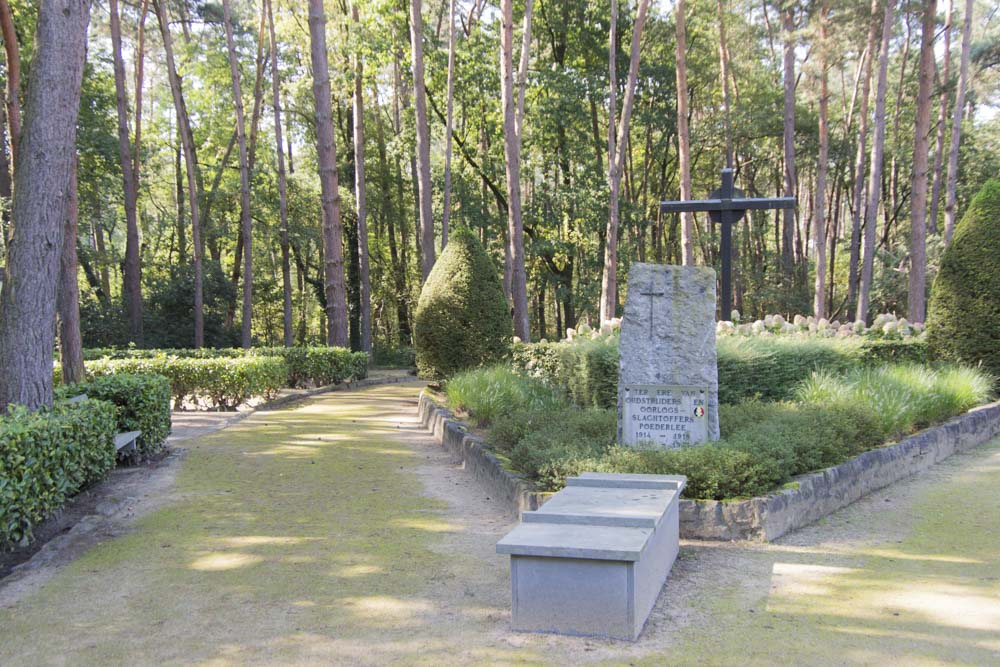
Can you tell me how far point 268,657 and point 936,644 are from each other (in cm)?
310

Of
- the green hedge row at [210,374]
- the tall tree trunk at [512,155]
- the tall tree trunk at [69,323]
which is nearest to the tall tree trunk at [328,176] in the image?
the green hedge row at [210,374]

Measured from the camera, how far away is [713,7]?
2750 cm

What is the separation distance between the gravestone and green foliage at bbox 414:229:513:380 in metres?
6.62

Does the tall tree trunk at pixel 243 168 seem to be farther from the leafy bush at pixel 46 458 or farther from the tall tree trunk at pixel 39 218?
the leafy bush at pixel 46 458

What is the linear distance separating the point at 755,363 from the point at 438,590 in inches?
246

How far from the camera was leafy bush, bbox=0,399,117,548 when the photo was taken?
4938 mm

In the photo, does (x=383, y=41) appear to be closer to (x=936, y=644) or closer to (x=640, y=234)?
(x=640, y=234)

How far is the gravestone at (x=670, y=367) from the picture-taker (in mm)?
6758

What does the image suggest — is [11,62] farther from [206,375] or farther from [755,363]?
[755,363]

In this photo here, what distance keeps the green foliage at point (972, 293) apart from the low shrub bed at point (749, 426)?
2.10 ft

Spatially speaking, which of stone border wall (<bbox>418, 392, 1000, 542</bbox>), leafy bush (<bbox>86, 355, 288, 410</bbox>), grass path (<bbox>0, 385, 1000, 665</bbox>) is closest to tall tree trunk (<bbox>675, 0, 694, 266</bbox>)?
stone border wall (<bbox>418, 392, 1000, 542</bbox>)

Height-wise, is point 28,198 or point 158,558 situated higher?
point 28,198

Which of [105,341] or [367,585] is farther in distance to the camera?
[105,341]

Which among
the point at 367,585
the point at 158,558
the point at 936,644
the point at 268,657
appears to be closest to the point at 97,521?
the point at 158,558
